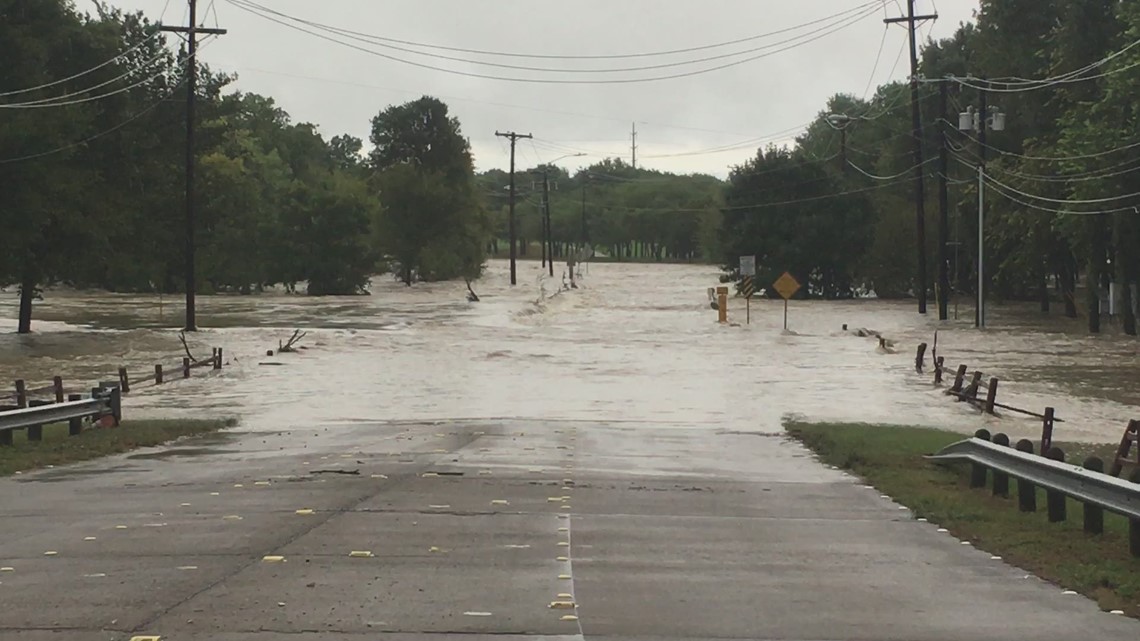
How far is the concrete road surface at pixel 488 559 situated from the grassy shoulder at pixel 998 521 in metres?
0.24

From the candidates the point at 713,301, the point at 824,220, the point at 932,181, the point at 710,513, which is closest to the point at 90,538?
the point at 710,513

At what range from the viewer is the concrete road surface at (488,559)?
7.45 m

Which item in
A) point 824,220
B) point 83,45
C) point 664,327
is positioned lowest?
point 664,327

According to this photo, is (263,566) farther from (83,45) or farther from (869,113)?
(869,113)

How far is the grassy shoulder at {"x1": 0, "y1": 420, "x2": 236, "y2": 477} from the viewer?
16422mm

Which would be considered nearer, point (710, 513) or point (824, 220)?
point (710, 513)

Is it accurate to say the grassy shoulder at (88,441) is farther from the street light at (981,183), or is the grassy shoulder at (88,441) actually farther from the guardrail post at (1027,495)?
the street light at (981,183)

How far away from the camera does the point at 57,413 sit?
18.5 m

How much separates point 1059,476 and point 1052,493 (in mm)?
439

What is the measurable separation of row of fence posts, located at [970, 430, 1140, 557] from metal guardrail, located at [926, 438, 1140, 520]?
0.10 m

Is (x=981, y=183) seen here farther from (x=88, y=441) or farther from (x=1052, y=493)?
(x=1052, y=493)

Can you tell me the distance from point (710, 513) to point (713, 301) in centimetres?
6585

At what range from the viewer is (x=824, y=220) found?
8819 cm

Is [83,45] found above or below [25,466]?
above
